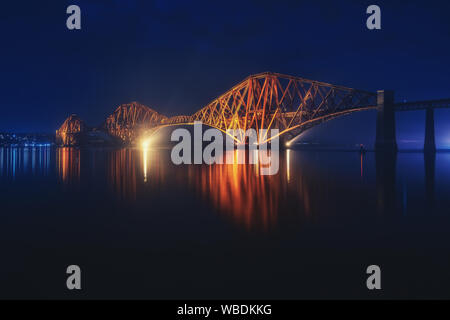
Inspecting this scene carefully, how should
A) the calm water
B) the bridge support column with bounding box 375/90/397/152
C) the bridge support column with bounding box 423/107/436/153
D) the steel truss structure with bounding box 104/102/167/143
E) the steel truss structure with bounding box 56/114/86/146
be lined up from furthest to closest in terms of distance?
1. the steel truss structure with bounding box 56/114/86/146
2. the steel truss structure with bounding box 104/102/167/143
3. the bridge support column with bounding box 423/107/436/153
4. the bridge support column with bounding box 375/90/397/152
5. the calm water

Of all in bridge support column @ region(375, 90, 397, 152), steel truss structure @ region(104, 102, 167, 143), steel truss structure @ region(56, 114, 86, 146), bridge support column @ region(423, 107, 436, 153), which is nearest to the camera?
bridge support column @ region(375, 90, 397, 152)

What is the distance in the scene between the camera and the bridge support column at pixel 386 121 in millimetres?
57656

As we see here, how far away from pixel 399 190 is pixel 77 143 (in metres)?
179

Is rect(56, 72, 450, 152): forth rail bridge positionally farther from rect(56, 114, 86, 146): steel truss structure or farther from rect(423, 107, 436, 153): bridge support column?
rect(56, 114, 86, 146): steel truss structure

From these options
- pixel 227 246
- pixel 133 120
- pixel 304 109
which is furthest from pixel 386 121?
pixel 133 120

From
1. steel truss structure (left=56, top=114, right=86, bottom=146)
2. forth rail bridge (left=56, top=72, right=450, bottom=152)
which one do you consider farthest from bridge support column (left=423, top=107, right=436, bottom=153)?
steel truss structure (left=56, top=114, right=86, bottom=146)

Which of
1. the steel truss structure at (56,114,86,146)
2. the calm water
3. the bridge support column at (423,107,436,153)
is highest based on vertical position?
the steel truss structure at (56,114,86,146)

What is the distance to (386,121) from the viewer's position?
57656mm

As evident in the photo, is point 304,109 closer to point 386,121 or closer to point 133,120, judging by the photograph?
point 386,121

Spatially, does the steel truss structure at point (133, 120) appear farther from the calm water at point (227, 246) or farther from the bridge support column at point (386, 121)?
the calm water at point (227, 246)

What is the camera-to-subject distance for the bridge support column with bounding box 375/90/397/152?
189ft

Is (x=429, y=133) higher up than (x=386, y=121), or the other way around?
(x=386, y=121)

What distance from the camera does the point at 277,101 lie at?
71875 millimetres

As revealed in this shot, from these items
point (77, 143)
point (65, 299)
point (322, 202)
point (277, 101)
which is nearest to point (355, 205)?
point (322, 202)
